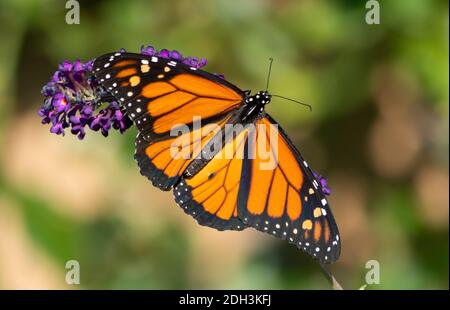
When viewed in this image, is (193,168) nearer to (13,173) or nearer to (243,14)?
(243,14)

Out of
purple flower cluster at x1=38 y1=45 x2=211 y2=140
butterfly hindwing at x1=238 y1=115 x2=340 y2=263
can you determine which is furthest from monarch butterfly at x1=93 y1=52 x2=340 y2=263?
purple flower cluster at x1=38 y1=45 x2=211 y2=140

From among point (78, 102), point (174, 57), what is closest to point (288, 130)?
point (174, 57)

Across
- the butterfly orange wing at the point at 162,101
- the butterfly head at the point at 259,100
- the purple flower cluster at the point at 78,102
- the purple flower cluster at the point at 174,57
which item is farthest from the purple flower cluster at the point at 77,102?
the butterfly head at the point at 259,100

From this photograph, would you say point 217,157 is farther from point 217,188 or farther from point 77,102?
point 77,102

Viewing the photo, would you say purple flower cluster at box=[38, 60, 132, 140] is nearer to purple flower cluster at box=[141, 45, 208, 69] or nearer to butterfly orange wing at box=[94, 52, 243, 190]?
butterfly orange wing at box=[94, 52, 243, 190]

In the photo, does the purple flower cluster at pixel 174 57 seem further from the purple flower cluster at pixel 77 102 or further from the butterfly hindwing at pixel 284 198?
the butterfly hindwing at pixel 284 198

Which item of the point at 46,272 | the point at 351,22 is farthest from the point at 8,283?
the point at 351,22
